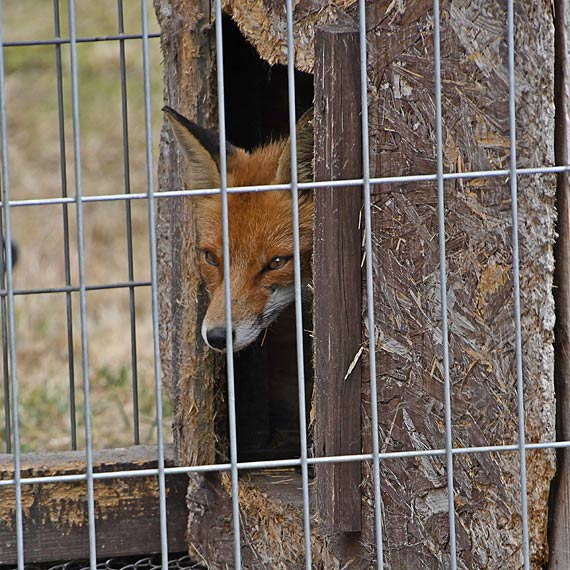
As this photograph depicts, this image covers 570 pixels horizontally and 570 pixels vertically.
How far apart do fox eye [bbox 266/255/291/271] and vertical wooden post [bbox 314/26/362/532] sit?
2.84 feet

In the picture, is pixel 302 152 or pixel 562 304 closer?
pixel 562 304

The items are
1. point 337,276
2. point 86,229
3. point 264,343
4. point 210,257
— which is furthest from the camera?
point 86,229

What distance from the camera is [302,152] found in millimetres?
3988

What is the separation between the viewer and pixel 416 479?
316 centimetres

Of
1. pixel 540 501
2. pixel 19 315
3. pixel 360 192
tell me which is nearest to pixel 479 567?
pixel 540 501

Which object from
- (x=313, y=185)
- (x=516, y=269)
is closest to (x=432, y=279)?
(x=516, y=269)

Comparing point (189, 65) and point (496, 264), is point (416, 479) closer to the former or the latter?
point (496, 264)

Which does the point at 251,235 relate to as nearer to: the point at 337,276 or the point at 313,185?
the point at 337,276

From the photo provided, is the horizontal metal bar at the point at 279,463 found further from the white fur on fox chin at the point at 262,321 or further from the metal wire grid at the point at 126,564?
the metal wire grid at the point at 126,564

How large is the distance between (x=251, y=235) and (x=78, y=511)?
145cm

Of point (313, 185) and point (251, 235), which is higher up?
point (313, 185)

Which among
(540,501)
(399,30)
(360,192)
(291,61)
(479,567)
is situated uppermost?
(399,30)

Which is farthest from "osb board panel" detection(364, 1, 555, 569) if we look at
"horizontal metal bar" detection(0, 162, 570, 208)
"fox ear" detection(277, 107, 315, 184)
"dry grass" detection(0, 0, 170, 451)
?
"dry grass" detection(0, 0, 170, 451)

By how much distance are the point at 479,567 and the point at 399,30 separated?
172 centimetres
